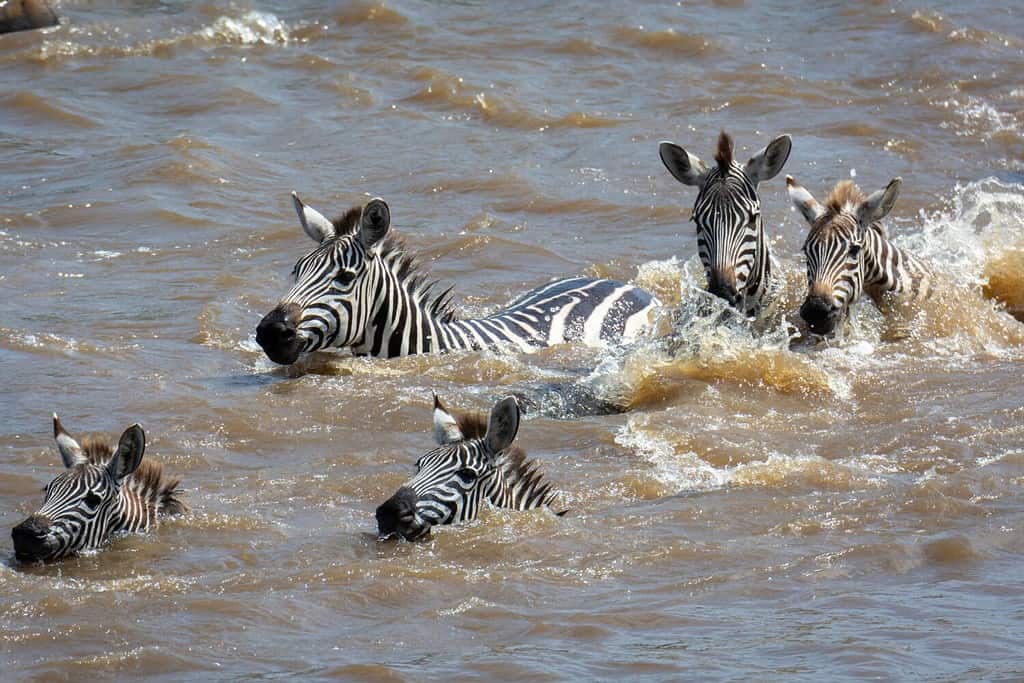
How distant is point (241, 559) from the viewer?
25.1 feet

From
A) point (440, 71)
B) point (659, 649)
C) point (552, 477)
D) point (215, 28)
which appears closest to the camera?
point (659, 649)

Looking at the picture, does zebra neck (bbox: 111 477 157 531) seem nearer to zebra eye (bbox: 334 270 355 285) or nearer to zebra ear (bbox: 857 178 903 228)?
zebra eye (bbox: 334 270 355 285)

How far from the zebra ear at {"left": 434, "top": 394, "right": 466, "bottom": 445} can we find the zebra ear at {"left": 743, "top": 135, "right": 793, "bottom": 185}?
133 inches

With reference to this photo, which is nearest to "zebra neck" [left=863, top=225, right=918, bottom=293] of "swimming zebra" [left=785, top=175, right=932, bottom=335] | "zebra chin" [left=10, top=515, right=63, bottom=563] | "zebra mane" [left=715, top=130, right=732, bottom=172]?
"swimming zebra" [left=785, top=175, right=932, bottom=335]

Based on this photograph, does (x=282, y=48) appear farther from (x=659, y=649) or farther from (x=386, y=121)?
(x=659, y=649)

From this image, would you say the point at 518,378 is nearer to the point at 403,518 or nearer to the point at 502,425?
the point at 502,425

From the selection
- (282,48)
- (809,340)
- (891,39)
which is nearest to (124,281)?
(809,340)

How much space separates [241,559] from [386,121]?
12.1 metres

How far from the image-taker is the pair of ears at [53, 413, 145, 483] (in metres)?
7.48

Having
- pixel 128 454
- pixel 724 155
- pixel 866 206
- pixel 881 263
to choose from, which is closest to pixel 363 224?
pixel 724 155

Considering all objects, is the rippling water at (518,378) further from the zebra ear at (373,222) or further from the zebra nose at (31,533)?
the zebra ear at (373,222)

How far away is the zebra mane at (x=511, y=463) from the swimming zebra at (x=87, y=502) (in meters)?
1.39

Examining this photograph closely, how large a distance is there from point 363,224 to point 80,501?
143 inches

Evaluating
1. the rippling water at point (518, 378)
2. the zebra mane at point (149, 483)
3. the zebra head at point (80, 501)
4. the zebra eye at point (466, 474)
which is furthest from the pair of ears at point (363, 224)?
the zebra eye at point (466, 474)
